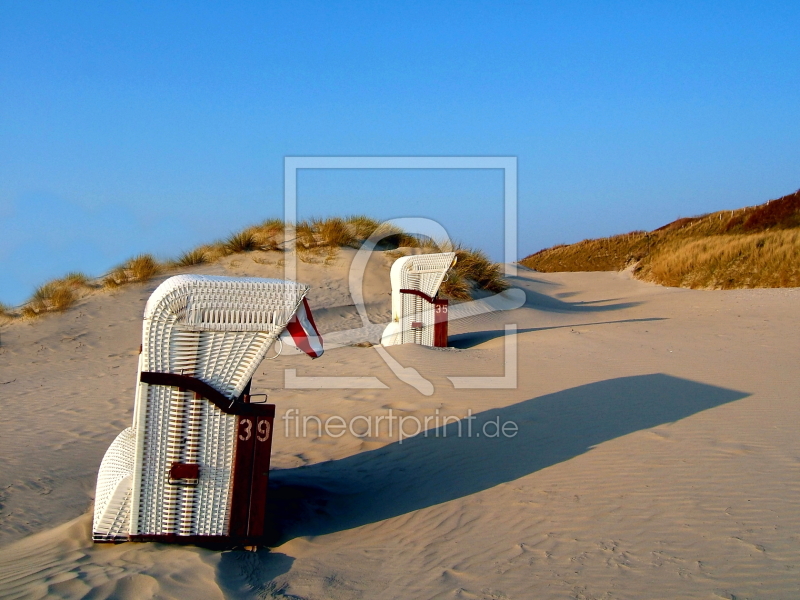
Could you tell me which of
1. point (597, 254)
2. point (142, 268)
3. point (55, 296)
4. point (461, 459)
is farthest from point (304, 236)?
point (597, 254)

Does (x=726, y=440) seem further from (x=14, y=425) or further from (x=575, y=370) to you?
(x=14, y=425)

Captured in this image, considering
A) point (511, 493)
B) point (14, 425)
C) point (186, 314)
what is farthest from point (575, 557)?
point (14, 425)

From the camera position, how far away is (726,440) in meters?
5.86

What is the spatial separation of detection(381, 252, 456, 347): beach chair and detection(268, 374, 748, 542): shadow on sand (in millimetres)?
4025

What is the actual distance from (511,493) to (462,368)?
4640mm

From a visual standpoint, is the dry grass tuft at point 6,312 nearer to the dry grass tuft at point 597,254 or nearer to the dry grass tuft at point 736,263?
the dry grass tuft at point 736,263

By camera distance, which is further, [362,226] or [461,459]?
[362,226]

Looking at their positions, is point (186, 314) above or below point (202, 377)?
above

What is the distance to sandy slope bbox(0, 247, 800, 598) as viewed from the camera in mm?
3611

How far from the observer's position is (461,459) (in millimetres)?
5953

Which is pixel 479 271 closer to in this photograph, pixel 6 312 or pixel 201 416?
pixel 6 312

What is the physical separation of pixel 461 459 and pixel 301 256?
12.7 metres

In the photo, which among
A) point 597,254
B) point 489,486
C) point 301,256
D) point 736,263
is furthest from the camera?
point 597,254

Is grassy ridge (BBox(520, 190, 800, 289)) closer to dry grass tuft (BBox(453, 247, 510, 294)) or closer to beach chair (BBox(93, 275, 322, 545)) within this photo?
dry grass tuft (BBox(453, 247, 510, 294))
